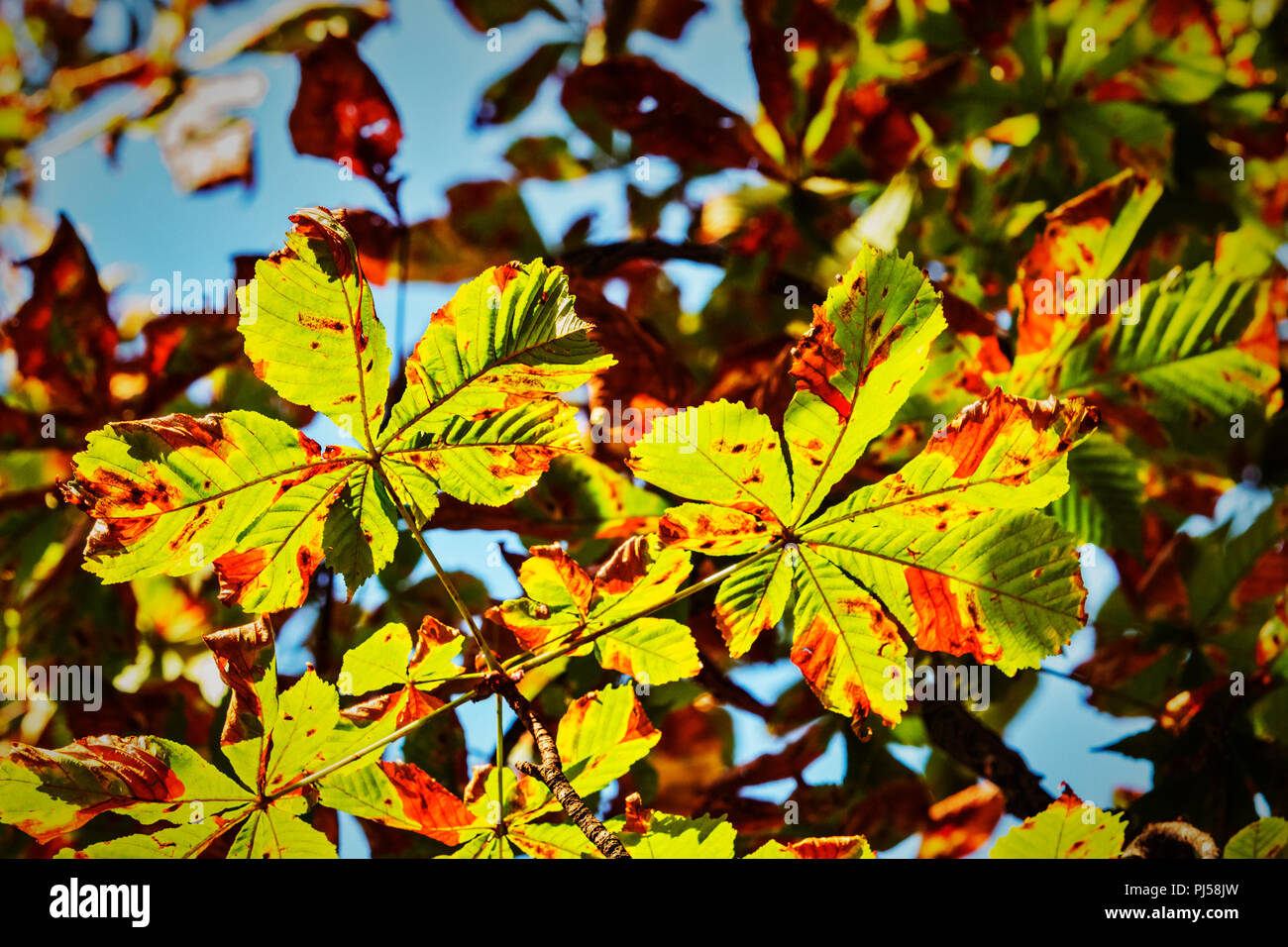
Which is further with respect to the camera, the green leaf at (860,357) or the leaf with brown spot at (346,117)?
the leaf with brown spot at (346,117)

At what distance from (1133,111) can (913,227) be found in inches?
13.5

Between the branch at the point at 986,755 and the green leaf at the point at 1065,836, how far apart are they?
24 centimetres

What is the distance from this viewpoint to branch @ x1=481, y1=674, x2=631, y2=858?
0.43m

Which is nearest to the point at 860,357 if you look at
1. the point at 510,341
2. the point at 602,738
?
the point at 510,341

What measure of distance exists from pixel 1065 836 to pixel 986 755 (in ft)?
0.96

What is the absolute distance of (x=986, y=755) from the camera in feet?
2.75

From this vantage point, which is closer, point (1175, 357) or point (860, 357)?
point (860, 357)

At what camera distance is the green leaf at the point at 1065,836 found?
1.82 ft

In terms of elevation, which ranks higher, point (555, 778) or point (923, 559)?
point (923, 559)

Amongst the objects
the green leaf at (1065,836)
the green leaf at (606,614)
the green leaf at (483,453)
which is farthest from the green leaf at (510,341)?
the green leaf at (1065,836)

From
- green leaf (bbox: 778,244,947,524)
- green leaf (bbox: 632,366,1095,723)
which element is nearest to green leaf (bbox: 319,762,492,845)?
green leaf (bbox: 632,366,1095,723)

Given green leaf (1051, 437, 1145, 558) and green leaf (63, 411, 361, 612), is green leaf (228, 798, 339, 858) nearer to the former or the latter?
green leaf (63, 411, 361, 612)

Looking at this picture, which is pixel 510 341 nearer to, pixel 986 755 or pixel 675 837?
pixel 675 837

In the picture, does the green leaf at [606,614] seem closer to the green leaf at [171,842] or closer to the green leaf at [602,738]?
the green leaf at [602,738]
